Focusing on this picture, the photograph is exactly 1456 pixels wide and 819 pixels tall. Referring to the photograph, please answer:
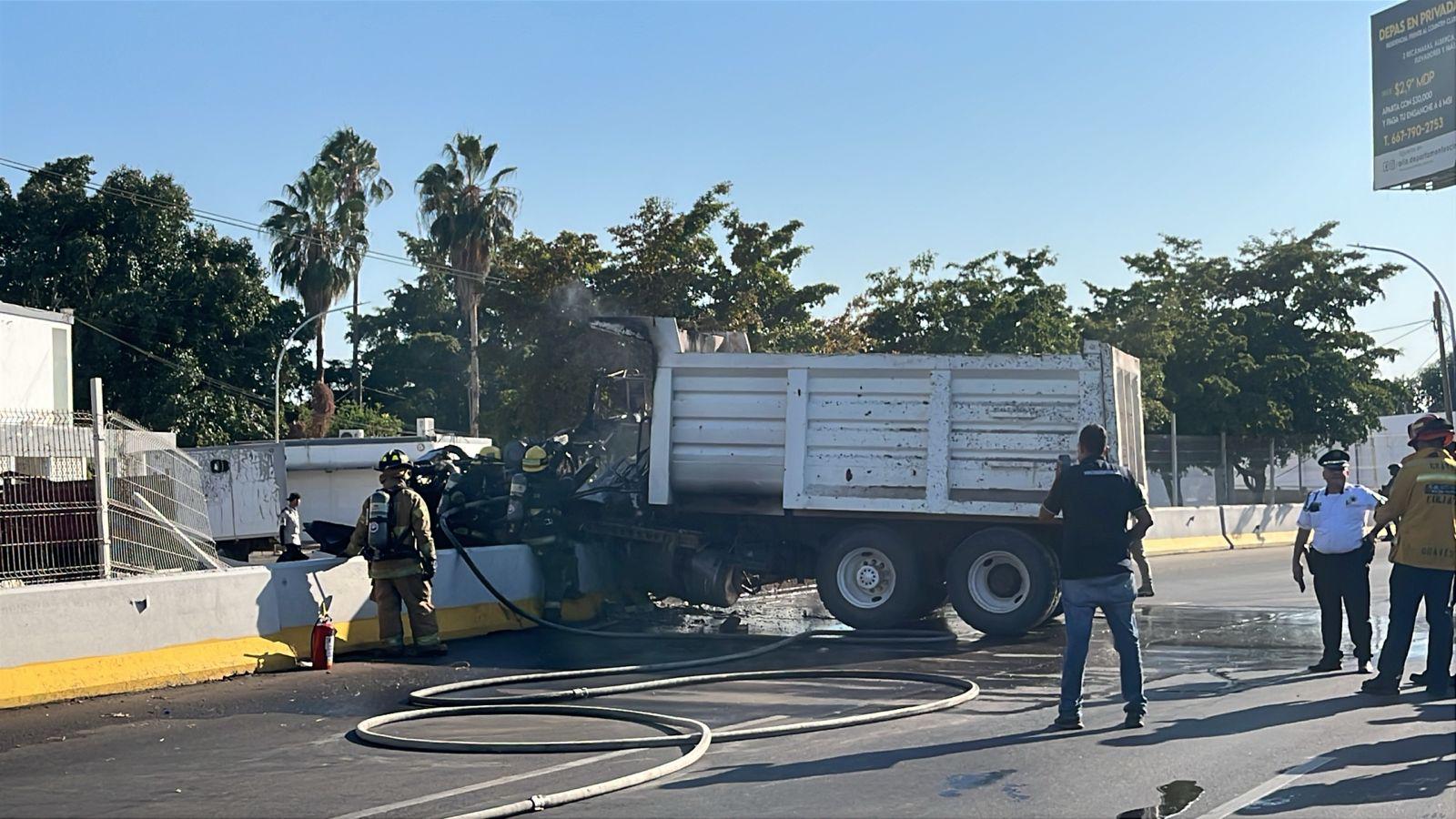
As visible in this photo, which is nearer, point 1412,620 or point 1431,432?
point 1412,620

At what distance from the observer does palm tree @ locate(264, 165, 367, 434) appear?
51.0m

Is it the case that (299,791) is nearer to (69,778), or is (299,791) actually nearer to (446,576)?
(69,778)

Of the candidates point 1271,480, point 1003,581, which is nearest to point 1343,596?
point 1003,581

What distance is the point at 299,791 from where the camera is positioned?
21.5 feet

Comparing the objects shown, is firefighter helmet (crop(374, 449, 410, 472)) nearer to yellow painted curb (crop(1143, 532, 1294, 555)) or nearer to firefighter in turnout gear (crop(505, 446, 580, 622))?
firefighter in turnout gear (crop(505, 446, 580, 622))

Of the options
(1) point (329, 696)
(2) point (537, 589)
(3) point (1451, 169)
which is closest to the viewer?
(1) point (329, 696)

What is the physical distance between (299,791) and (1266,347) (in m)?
44.1

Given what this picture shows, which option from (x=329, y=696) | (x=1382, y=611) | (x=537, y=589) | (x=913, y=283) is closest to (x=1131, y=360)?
(x=1382, y=611)

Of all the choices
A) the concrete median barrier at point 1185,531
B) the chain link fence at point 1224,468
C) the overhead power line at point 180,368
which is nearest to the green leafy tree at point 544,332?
the overhead power line at point 180,368

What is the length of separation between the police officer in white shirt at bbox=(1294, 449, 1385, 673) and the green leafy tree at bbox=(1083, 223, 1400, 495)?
2735 centimetres

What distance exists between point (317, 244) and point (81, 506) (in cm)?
4225

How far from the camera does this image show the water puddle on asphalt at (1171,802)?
5793 millimetres

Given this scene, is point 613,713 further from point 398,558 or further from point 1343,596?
point 1343,596

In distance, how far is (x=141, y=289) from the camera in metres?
40.5
